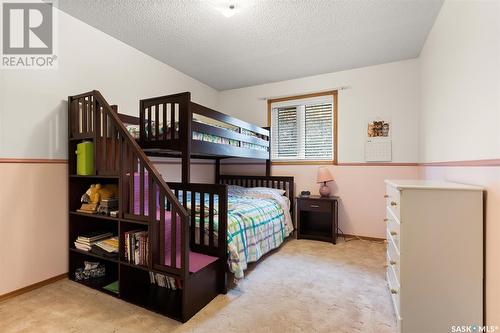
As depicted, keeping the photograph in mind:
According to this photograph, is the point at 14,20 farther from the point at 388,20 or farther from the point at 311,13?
the point at 388,20

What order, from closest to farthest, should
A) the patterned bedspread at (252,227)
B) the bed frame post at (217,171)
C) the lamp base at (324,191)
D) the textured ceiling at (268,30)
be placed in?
1. the patterned bedspread at (252,227)
2. the textured ceiling at (268,30)
3. the lamp base at (324,191)
4. the bed frame post at (217,171)

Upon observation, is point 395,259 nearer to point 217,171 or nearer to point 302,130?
point 302,130

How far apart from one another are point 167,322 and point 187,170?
1122 millimetres

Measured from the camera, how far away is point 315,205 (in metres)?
3.35

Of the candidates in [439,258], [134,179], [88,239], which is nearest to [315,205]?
[439,258]

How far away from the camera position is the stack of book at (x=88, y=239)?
2109mm

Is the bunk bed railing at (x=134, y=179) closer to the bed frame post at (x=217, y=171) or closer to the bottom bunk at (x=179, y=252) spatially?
the bottom bunk at (x=179, y=252)

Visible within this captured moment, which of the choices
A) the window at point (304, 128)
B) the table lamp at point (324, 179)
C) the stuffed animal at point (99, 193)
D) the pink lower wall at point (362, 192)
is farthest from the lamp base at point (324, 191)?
the stuffed animal at point (99, 193)

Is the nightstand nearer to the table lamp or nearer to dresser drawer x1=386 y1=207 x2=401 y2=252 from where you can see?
the table lamp

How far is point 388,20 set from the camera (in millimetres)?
2350

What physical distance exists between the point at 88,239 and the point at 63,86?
145 cm

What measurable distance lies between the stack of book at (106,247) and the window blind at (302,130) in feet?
9.07

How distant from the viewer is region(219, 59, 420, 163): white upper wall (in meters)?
3.19

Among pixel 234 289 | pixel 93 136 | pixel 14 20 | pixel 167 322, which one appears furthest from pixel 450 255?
pixel 14 20
